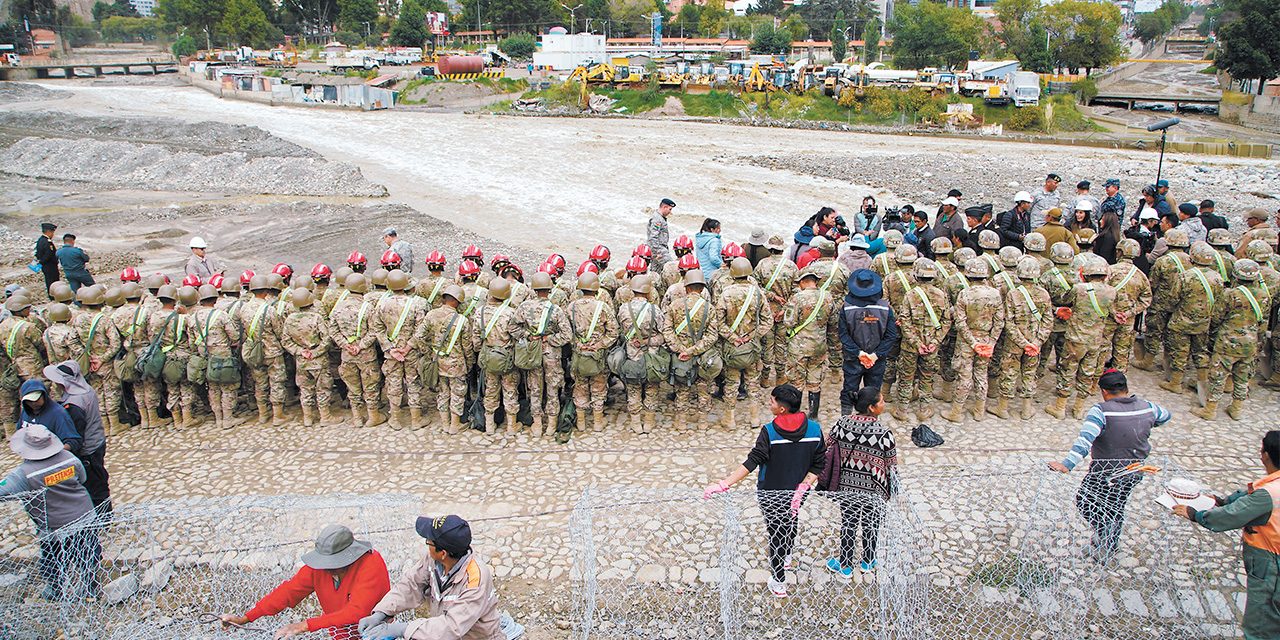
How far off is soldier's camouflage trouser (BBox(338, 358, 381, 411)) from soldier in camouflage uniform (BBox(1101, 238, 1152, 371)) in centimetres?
809

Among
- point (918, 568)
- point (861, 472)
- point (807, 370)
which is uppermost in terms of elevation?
point (861, 472)

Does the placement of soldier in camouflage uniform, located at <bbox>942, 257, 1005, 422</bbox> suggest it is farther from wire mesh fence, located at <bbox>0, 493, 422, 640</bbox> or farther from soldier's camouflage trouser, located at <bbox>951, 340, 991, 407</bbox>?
wire mesh fence, located at <bbox>0, 493, 422, 640</bbox>

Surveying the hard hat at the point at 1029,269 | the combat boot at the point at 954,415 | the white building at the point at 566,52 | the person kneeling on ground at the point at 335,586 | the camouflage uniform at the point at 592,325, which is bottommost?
the combat boot at the point at 954,415

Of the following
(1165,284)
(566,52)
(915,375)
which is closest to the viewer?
(915,375)

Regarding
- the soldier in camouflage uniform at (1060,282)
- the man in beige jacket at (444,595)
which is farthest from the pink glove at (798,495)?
the soldier in camouflage uniform at (1060,282)

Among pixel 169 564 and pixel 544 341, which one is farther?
pixel 544 341

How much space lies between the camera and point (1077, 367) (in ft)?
27.2

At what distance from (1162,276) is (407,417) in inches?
351

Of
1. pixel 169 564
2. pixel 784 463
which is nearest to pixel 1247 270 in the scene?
pixel 784 463

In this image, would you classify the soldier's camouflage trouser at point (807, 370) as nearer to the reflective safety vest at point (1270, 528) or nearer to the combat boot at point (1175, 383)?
the reflective safety vest at point (1270, 528)

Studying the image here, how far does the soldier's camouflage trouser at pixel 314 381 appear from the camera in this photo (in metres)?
8.44

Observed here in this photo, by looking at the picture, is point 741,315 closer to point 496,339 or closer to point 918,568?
point 496,339

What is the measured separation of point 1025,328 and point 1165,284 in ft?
6.71

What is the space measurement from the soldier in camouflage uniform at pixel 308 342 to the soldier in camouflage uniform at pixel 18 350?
97.3 inches
